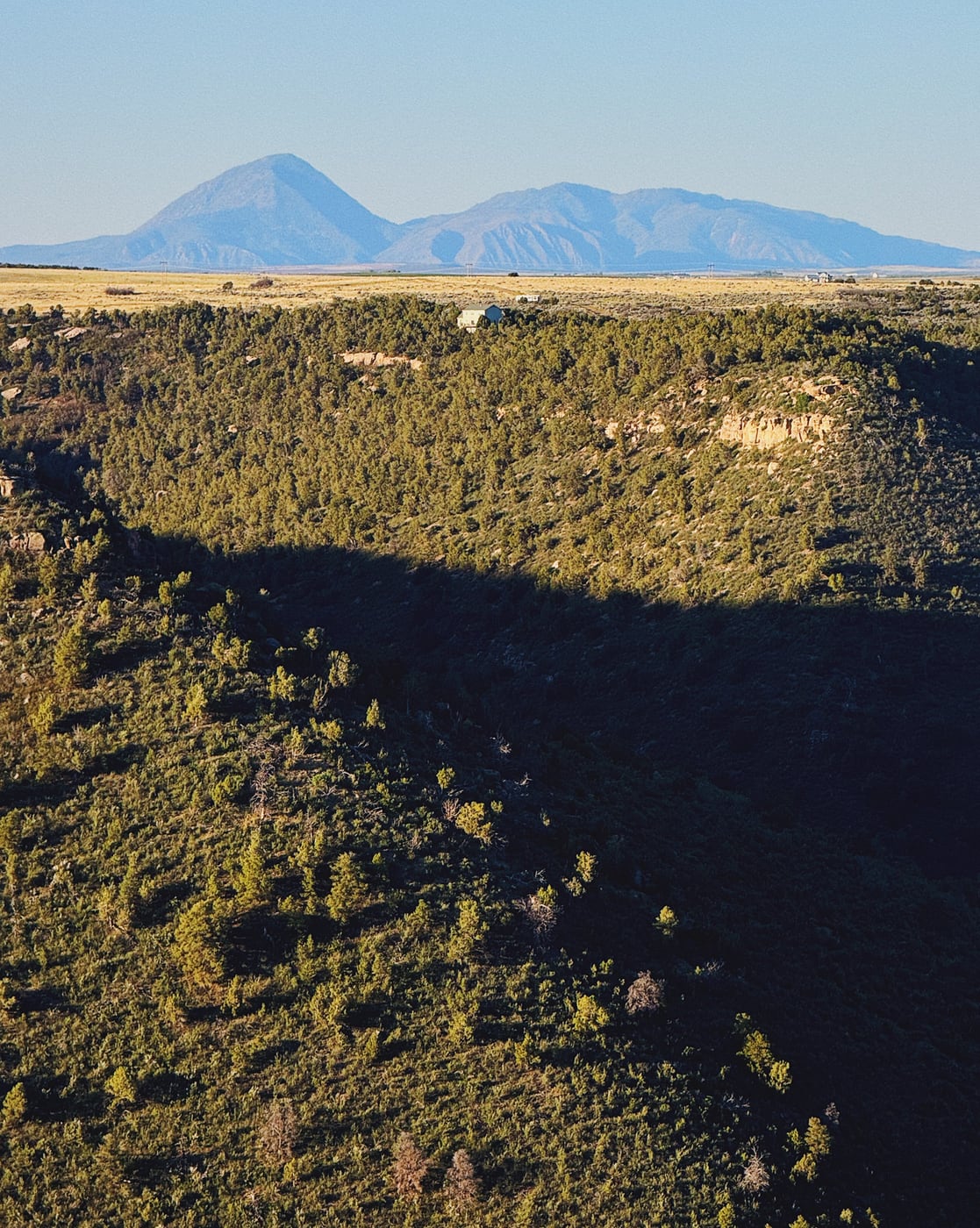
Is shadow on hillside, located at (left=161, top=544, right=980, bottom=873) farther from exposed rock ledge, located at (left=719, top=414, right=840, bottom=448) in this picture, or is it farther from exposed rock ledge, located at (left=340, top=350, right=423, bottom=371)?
exposed rock ledge, located at (left=340, top=350, right=423, bottom=371)

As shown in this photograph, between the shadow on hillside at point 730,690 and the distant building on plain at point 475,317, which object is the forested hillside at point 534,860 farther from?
the distant building on plain at point 475,317

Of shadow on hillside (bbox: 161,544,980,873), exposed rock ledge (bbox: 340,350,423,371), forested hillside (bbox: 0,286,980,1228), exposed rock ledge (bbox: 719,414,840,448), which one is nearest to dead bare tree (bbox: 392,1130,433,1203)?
forested hillside (bbox: 0,286,980,1228)

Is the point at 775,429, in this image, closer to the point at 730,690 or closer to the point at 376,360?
the point at 730,690

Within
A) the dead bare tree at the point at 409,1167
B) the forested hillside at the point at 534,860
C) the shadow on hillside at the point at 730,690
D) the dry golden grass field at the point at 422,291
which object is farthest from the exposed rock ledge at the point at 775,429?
the dead bare tree at the point at 409,1167

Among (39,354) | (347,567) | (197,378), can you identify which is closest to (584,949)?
(347,567)

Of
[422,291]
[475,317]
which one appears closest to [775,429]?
[475,317]

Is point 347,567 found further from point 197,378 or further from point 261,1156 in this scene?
point 261,1156

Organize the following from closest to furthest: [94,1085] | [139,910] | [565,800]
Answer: [94,1085] → [139,910] → [565,800]
